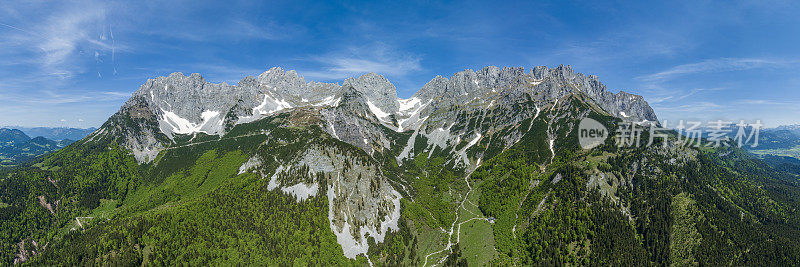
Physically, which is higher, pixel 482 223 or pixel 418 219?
pixel 418 219

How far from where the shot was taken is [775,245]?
128375 millimetres

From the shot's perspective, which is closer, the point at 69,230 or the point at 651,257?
the point at 651,257

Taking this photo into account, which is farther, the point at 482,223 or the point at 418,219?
the point at 482,223

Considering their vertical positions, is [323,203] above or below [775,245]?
above

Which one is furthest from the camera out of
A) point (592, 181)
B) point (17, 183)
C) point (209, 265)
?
point (17, 183)

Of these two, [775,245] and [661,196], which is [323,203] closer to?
[661,196]

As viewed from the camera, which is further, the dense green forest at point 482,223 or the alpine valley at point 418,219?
the alpine valley at point 418,219

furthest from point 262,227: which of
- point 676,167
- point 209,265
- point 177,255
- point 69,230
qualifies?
point 676,167

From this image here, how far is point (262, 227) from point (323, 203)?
29100mm

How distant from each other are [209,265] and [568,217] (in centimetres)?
16096

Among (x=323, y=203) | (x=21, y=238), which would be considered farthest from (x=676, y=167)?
(x=21, y=238)

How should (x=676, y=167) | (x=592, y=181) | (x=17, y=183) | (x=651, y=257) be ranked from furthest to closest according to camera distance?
(x=17, y=183)
(x=676, y=167)
(x=592, y=181)
(x=651, y=257)

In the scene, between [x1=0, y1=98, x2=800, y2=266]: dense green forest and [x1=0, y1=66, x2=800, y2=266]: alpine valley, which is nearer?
[x1=0, y1=98, x2=800, y2=266]: dense green forest

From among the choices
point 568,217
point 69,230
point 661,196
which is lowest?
point 69,230
